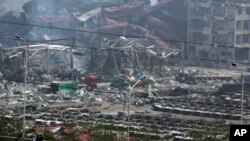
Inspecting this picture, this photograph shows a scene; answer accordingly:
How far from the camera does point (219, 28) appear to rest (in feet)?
159

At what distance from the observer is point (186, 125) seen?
23906 mm

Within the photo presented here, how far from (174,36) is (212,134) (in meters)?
30.4

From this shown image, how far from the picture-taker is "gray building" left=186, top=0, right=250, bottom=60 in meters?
47.6

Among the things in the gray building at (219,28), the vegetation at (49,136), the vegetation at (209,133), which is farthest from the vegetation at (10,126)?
the gray building at (219,28)

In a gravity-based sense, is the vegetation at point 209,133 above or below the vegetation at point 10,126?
below

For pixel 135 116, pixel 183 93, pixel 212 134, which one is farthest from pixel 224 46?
pixel 212 134

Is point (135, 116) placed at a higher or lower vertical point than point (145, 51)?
lower

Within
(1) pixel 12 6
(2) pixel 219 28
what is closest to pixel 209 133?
(2) pixel 219 28

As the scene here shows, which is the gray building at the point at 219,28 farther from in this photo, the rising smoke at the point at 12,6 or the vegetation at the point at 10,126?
the vegetation at the point at 10,126

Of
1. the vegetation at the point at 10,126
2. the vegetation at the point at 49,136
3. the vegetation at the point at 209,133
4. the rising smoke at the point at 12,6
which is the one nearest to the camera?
the vegetation at the point at 49,136

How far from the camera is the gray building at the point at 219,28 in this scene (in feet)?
156

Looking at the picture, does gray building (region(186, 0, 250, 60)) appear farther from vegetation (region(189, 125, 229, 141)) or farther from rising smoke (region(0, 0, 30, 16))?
vegetation (region(189, 125, 229, 141))

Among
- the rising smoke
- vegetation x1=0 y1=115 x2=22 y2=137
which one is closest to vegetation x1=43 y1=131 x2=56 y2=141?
vegetation x1=0 y1=115 x2=22 y2=137

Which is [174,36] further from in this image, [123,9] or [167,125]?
[167,125]
